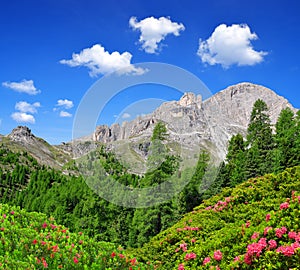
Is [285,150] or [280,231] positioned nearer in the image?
Result: [280,231]

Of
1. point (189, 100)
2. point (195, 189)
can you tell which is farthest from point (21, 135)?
point (189, 100)

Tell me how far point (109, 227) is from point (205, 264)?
19.1m

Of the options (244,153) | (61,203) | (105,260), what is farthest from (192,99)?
(61,203)

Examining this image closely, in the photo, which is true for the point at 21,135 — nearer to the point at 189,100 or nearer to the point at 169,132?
the point at 169,132

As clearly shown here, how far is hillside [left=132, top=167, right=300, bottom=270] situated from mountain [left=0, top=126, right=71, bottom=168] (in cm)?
15274

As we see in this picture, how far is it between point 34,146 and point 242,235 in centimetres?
17738

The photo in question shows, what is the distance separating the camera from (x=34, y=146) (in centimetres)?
17362

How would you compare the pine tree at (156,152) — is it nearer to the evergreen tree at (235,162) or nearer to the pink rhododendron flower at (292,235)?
the evergreen tree at (235,162)

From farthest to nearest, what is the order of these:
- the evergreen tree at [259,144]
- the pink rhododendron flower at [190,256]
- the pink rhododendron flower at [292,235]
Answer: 1. the evergreen tree at [259,144]
2. the pink rhododendron flower at [190,256]
3. the pink rhododendron flower at [292,235]

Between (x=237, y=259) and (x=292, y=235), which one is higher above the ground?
(x=292, y=235)

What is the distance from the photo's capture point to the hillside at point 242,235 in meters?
5.62

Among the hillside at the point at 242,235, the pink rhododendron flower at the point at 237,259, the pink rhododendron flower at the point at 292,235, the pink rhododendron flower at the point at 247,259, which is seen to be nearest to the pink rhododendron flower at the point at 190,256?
the hillside at the point at 242,235

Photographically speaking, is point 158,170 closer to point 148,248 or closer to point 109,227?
point 109,227

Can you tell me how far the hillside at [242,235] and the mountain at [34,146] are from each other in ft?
501
